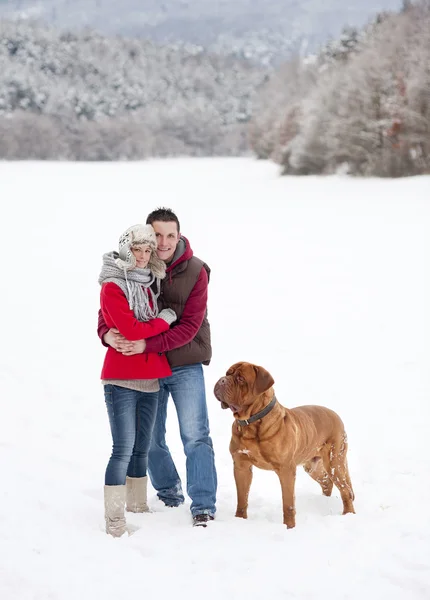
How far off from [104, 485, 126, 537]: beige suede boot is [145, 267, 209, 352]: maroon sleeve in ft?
2.81

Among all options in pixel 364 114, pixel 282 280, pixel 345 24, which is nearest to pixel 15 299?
pixel 282 280

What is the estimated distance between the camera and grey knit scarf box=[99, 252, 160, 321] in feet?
13.1

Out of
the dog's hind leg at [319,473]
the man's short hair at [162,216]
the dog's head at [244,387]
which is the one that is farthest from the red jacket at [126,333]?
the dog's hind leg at [319,473]

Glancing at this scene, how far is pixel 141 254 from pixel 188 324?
0.54 meters

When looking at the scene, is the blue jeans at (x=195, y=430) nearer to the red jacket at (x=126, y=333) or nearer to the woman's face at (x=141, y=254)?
the red jacket at (x=126, y=333)

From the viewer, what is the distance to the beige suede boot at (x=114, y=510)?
400 cm

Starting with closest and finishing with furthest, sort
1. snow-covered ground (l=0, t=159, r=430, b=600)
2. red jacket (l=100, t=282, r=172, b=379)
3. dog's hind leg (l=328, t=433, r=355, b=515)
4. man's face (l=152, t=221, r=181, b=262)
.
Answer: snow-covered ground (l=0, t=159, r=430, b=600) < red jacket (l=100, t=282, r=172, b=379) < man's face (l=152, t=221, r=181, b=262) < dog's hind leg (l=328, t=433, r=355, b=515)

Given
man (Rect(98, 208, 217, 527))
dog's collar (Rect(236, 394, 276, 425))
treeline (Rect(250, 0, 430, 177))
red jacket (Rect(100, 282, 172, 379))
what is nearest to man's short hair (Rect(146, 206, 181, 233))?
man (Rect(98, 208, 217, 527))

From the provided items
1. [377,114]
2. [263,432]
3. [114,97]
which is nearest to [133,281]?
[263,432]

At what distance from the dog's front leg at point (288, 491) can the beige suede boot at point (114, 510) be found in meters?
0.98

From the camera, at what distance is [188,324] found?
421 centimetres

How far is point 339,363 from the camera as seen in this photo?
8.83 meters

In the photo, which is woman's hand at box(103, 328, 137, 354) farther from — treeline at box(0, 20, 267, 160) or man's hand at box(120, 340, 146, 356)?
treeline at box(0, 20, 267, 160)

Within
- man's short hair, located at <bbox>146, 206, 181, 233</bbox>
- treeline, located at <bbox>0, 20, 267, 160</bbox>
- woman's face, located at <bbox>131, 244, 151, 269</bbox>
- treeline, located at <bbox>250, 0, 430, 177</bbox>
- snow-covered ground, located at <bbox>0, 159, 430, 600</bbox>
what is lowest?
snow-covered ground, located at <bbox>0, 159, 430, 600</bbox>
